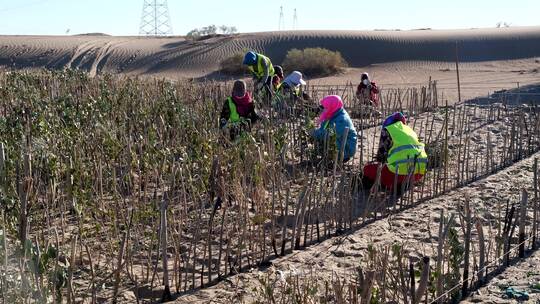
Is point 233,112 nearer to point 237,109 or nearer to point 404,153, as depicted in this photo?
point 237,109

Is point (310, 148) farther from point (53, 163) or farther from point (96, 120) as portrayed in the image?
point (53, 163)

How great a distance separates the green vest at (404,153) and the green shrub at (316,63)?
1469 cm

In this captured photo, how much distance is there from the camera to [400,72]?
2178cm

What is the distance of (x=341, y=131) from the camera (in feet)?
22.0

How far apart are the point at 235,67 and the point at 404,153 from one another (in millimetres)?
16053

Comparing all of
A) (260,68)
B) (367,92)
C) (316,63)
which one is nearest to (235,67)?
(316,63)

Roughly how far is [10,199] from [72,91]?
5893 mm

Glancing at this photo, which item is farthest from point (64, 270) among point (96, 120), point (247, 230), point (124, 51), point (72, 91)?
point (124, 51)

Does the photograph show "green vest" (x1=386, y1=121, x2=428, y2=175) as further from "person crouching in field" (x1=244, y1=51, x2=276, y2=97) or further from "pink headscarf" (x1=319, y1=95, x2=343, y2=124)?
"person crouching in field" (x1=244, y1=51, x2=276, y2=97)

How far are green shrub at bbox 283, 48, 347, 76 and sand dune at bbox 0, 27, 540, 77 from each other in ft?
10.0

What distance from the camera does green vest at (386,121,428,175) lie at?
18.9 ft

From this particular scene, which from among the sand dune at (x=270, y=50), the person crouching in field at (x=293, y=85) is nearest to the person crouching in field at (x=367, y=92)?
the person crouching in field at (x=293, y=85)

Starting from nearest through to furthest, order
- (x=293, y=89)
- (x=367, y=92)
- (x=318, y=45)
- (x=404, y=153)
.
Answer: (x=404, y=153) → (x=293, y=89) → (x=367, y=92) → (x=318, y=45)

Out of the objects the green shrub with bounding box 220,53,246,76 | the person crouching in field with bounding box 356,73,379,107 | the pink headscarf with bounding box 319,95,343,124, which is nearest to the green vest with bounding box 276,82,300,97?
the person crouching in field with bounding box 356,73,379,107
